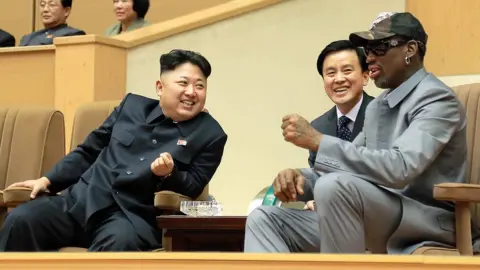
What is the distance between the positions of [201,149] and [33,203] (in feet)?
1.91

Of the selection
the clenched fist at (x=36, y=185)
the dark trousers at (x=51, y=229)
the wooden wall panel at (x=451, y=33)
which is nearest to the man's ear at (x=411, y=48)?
the dark trousers at (x=51, y=229)

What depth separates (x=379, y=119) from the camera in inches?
112

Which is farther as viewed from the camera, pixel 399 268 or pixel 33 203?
pixel 33 203

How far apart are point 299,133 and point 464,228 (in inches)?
19.5

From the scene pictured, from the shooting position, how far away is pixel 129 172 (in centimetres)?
333

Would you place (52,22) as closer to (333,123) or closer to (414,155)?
(333,123)

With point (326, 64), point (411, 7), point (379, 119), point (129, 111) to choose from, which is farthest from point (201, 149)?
point (411, 7)

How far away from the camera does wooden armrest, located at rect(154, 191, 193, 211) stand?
3.13 metres

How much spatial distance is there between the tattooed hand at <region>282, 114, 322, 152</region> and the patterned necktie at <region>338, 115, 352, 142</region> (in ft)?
2.61

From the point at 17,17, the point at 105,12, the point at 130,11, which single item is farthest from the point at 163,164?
the point at 17,17

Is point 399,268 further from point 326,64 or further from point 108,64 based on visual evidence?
point 108,64

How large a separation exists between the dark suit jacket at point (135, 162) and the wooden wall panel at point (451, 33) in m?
1.51

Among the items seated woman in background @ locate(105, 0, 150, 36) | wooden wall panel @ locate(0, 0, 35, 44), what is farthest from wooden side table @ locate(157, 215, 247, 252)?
wooden wall panel @ locate(0, 0, 35, 44)

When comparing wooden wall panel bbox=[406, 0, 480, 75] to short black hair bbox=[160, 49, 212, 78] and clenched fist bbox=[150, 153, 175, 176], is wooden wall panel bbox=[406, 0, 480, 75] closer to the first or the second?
short black hair bbox=[160, 49, 212, 78]
